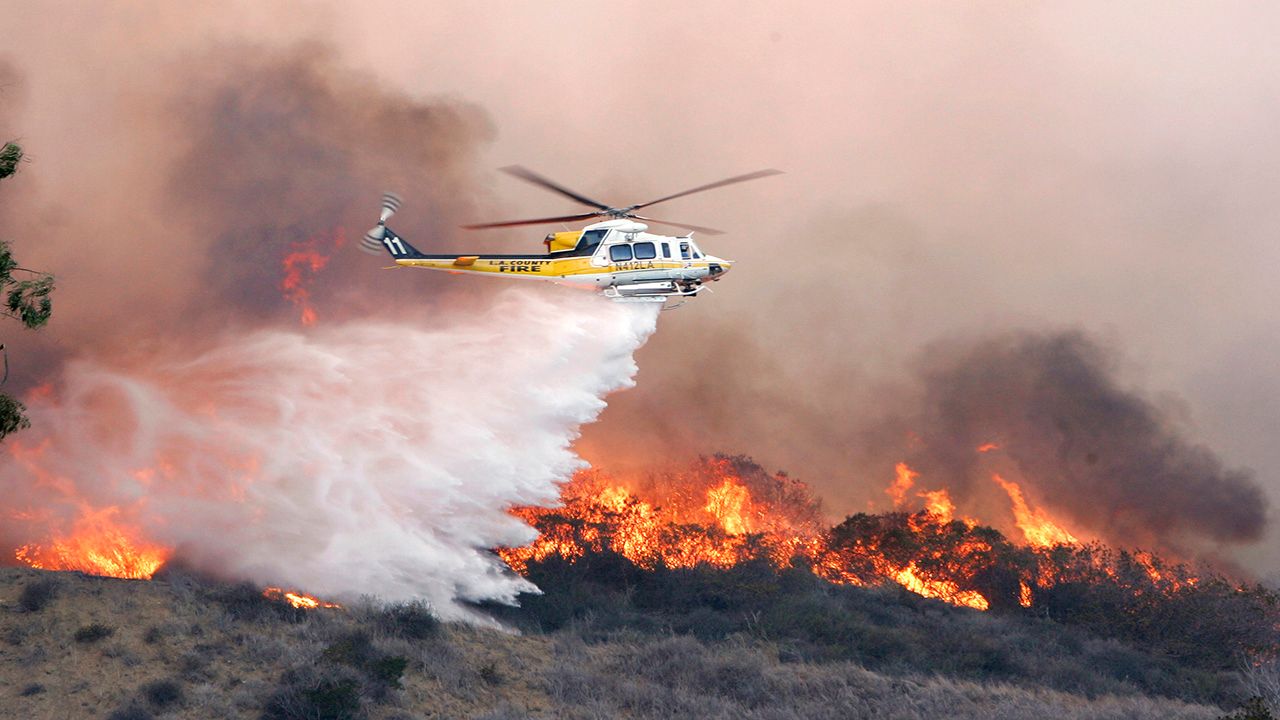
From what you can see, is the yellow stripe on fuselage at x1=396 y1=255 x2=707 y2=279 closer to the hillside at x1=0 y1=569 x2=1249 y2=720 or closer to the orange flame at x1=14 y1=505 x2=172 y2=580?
the hillside at x1=0 y1=569 x2=1249 y2=720

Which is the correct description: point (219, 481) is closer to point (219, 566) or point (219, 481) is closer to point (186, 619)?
point (219, 566)

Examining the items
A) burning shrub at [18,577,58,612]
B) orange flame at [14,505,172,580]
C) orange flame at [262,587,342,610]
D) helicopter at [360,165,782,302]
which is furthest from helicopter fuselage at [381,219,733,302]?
orange flame at [14,505,172,580]

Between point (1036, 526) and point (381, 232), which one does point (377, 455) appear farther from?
point (1036, 526)

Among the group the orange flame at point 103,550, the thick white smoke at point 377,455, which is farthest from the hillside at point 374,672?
the orange flame at point 103,550

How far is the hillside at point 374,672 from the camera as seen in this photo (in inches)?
1182

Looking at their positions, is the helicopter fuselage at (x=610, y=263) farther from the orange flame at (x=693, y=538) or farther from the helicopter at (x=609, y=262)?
the orange flame at (x=693, y=538)

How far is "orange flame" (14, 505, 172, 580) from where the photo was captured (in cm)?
4222

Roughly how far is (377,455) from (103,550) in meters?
13.7

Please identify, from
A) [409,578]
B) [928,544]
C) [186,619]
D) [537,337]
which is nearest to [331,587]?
[409,578]

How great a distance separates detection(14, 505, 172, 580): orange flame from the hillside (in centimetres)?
632

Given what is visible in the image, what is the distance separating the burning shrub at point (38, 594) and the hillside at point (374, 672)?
0.21 ft

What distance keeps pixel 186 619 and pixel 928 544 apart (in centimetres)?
3813

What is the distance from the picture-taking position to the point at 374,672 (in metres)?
31.5

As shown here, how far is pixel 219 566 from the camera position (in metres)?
39.3
